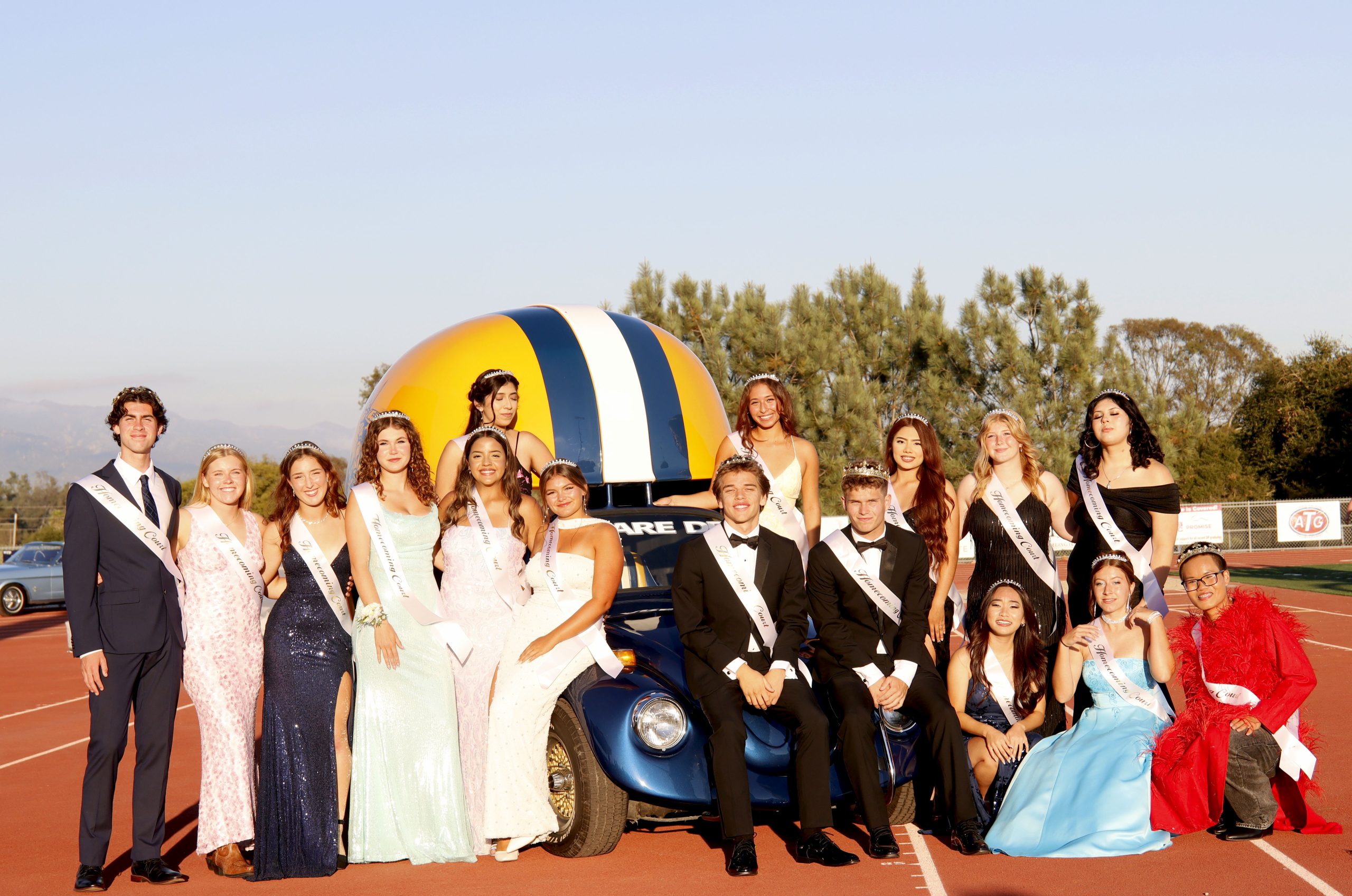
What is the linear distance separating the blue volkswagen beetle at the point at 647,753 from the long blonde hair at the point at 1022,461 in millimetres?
1424

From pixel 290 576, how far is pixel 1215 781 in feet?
15.0

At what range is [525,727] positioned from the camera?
19.8 feet

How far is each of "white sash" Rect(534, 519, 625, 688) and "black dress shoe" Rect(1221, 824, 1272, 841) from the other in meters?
3.00

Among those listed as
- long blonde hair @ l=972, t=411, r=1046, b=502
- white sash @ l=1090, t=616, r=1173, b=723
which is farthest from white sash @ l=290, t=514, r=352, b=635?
white sash @ l=1090, t=616, r=1173, b=723

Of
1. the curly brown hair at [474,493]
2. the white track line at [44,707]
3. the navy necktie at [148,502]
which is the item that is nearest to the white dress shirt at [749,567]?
the curly brown hair at [474,493]

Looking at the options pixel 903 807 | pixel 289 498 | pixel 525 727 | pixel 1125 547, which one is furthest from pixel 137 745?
pixel 1125 547

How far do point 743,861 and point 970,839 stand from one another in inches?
43.5

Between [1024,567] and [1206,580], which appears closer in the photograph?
[1206,580]

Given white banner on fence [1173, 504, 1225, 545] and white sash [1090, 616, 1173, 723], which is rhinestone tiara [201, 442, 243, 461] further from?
white banner on fence [1173, 504, 1225, 545]

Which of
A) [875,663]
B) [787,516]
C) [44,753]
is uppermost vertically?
[787,516]

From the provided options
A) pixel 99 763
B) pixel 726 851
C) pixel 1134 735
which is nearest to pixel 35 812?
pixel 99 763

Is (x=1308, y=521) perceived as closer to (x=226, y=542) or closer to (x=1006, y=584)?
(x=1006, y=584)

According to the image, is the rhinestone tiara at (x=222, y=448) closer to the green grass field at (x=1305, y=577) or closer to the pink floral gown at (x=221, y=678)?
the pink floral gown at (x=221, y=678)

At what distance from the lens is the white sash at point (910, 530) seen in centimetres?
658
